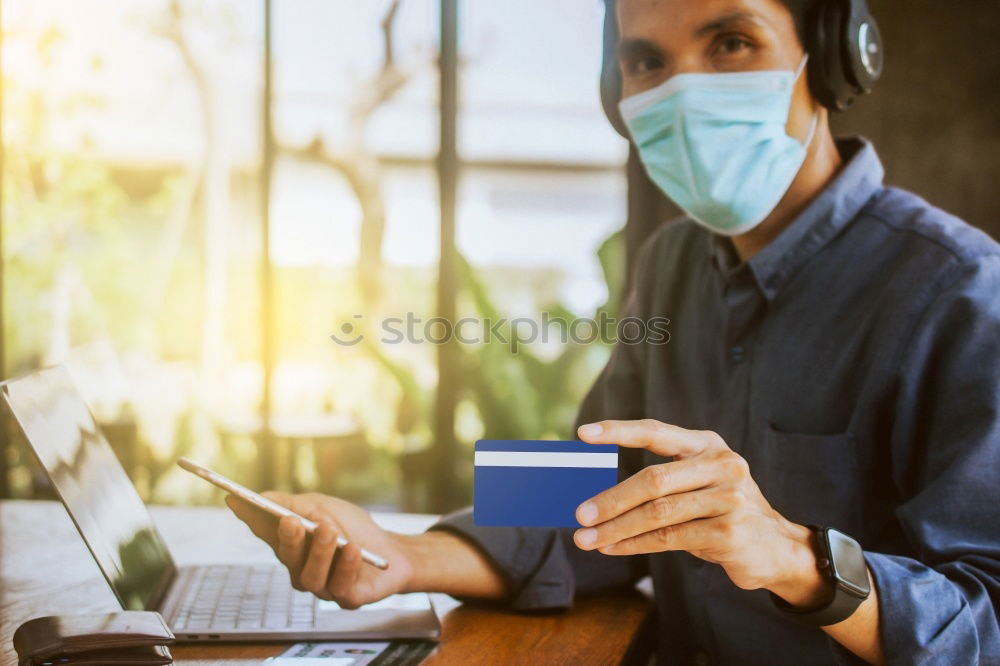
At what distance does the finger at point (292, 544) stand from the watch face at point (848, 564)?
475mm

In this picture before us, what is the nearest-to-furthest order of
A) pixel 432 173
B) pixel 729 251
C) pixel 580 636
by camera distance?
pixel 580 636, pixel 729 251, pixel 432 173

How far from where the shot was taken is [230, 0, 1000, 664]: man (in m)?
0.74

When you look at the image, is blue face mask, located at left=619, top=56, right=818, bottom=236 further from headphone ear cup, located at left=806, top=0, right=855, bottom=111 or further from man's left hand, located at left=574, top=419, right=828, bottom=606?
man's left hand, located at left=574, top=419, right=828, bottom=606

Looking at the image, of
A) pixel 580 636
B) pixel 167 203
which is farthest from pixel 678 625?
pixel 167 203

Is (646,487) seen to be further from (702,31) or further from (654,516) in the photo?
(702,31)

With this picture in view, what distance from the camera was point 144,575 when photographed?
36.0 inches

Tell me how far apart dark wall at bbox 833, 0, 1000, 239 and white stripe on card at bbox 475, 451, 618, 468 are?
6.15ft

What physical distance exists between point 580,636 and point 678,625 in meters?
0.21

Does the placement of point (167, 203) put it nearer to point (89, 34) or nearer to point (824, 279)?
point (89, 34)

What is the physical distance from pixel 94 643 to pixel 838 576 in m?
0.61

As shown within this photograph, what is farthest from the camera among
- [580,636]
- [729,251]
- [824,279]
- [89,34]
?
[89,34]

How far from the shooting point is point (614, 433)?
2.15ft

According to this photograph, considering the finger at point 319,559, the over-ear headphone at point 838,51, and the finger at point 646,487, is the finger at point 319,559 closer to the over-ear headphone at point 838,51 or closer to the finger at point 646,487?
the finger at point 646,487

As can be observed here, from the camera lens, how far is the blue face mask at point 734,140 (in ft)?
3.52
